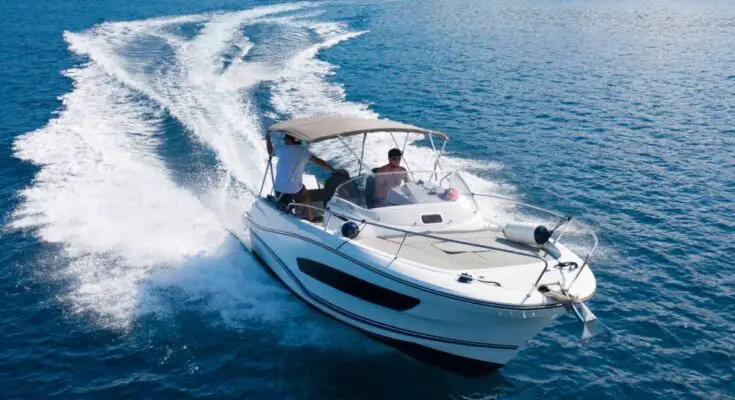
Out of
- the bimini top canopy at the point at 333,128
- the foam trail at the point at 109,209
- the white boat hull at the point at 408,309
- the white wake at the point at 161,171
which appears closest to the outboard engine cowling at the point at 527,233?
the white boat hull at the point at 408,309

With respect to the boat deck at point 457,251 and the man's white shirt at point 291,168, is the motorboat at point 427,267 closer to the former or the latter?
the boat deck at point 457,251

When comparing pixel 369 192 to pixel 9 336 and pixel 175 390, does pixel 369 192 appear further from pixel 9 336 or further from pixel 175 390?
pixel 9 336

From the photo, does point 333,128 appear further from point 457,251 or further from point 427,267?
point 427,267

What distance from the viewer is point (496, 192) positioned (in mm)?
17125

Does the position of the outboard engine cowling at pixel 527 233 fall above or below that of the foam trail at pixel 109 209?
above

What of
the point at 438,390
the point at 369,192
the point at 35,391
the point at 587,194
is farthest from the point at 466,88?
the point at 35,391

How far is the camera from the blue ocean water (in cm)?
1043

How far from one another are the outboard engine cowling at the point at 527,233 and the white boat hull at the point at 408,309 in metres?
1.37

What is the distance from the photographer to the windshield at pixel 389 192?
1140 centimetres

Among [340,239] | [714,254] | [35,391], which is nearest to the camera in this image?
[35,391]

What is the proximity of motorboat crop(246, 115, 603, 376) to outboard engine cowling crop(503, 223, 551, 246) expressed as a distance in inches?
0.8

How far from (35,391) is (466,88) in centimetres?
2184

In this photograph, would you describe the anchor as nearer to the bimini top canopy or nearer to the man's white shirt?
the bimini top canopy

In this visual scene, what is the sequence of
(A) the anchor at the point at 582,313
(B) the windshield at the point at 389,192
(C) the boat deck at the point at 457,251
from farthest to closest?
1. (B) the windshield at the point at 389,192
2. (C) the boat deck at the point at 457,251
3. (A) the anchor at the point at 582,313
